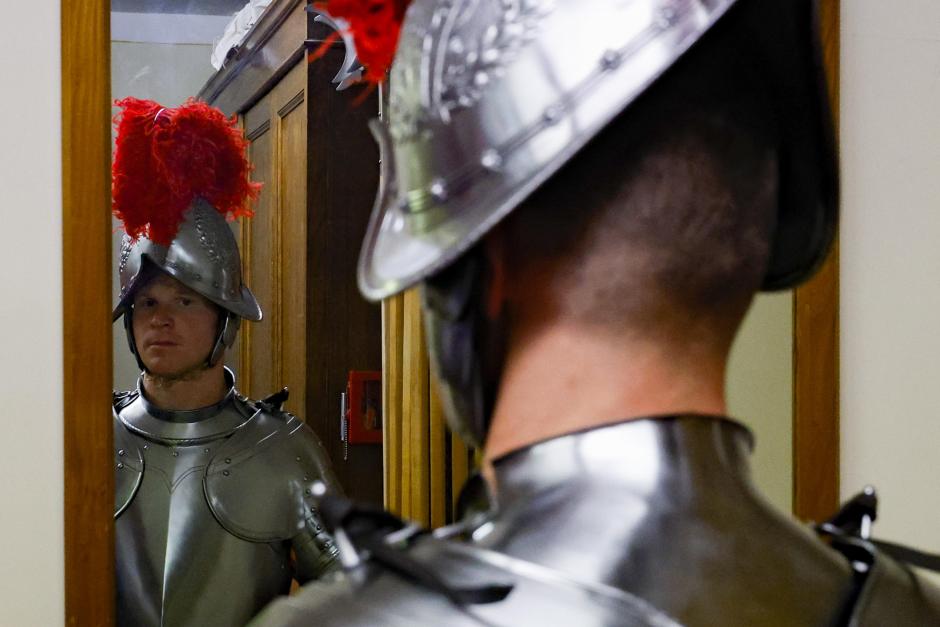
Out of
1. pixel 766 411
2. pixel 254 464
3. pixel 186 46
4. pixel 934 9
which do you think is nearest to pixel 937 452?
pixel 766 411

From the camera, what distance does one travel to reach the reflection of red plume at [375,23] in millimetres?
731

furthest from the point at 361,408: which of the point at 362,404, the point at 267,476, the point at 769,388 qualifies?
the point at 769,388

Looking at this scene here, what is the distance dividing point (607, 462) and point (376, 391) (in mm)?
892

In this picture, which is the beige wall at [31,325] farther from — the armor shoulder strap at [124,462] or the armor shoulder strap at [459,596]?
the armor shoulder strap at [459,596]

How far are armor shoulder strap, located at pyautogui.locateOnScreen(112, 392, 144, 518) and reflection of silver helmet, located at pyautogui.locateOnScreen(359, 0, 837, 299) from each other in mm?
847

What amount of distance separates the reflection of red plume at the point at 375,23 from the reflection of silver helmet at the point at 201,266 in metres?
0.71

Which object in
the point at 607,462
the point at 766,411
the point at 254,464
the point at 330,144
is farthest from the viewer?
the point at 766,411

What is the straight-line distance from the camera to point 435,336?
0.64 metres

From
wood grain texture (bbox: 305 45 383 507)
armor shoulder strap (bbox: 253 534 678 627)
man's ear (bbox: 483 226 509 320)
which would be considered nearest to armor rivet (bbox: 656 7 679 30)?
man's ear (bbox: 483 226 509 320)

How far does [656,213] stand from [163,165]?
100 centimetres

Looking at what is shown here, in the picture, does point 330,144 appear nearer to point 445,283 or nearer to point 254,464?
point 254,464

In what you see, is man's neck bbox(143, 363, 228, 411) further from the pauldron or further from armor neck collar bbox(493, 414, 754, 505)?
armor neck collar bbox(493, 414, 754, 505)

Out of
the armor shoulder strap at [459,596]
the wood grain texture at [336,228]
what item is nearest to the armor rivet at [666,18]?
the armor shoulder strap at [459,596]

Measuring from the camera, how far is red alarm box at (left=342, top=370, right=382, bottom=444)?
4.68ft
